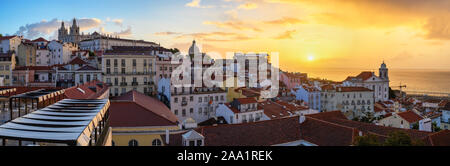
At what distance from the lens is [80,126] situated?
6223mm

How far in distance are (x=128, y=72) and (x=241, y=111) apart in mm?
14077

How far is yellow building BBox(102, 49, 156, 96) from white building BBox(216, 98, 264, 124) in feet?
32.4

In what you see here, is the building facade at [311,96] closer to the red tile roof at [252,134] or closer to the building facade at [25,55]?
the red tile roof at [252,134]

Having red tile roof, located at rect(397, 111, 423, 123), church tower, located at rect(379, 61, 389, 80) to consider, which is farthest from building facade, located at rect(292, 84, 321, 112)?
church tower, located at rect(379, 61, 389, 80)

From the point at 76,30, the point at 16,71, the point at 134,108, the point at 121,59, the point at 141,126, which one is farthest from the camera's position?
the point at 76,30

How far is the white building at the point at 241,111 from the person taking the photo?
99.4ft

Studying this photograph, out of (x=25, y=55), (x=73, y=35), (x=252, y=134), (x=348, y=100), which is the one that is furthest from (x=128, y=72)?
(x=73, y=35)

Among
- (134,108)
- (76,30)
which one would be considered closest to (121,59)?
(134,108)

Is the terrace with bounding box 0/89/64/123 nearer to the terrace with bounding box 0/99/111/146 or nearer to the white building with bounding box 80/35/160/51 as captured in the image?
the terrace with bounding box 0/99/111/146

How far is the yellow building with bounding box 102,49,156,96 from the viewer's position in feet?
113

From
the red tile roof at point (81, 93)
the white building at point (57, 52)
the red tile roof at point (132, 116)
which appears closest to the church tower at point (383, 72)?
the red tile roof at point (132, 116)

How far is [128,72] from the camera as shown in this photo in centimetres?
3519
